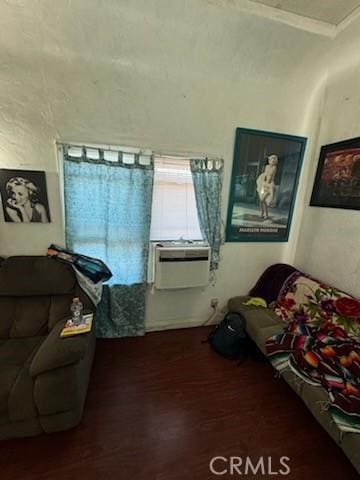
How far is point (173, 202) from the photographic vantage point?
2.18 metres

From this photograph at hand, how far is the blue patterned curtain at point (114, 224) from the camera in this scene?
186cm

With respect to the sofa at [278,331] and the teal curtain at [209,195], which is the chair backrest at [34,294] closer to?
the teal curtain at [209,195]

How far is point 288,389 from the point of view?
5.73ft

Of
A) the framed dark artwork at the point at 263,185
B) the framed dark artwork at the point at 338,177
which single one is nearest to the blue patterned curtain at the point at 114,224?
the framed dark artwork at the point at 263,185

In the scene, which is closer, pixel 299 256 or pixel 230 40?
pixel 230 40

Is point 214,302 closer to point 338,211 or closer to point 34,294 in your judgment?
point 338,211

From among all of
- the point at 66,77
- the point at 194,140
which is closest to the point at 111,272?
the point at 194,140

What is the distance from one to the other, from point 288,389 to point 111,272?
175cm

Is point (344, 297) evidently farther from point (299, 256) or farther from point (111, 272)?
point (111, 272)

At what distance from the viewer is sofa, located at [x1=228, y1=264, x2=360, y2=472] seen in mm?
1121

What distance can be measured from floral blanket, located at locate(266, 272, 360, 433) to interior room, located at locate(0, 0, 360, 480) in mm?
11

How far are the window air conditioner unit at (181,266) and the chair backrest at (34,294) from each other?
0.68 metres

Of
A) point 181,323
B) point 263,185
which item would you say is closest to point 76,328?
point 181,323

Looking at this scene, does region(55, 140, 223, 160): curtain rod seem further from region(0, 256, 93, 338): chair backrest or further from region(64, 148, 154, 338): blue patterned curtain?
region(0, 256, 93, 338): chair backrest
